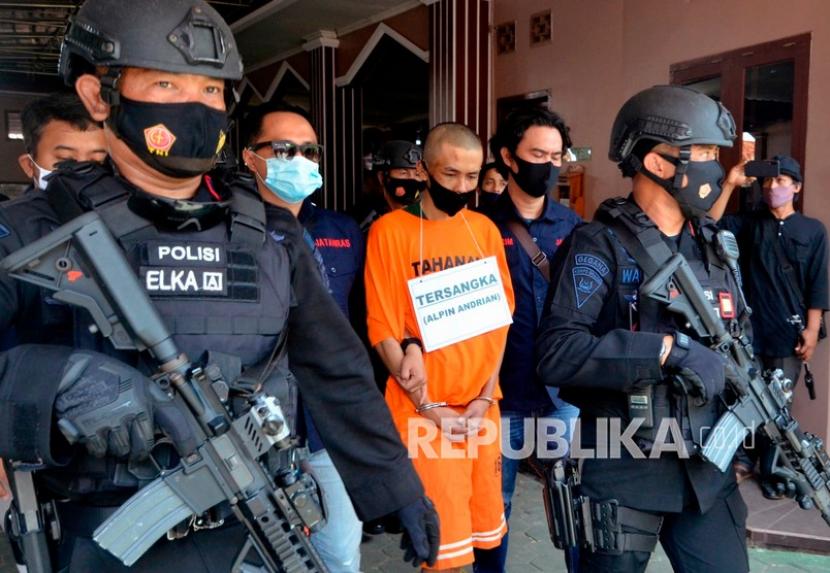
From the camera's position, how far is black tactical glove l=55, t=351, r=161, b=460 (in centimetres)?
119

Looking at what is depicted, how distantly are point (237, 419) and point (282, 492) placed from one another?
0.17m

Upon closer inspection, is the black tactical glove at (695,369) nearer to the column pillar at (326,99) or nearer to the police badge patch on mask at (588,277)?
the police badge patch on mask at (588,277)

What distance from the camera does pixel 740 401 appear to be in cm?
212

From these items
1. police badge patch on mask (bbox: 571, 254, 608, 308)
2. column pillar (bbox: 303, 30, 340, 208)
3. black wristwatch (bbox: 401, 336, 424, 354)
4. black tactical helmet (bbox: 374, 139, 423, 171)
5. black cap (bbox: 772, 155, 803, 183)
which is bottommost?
black wristwatch (bbox: 401, 336, 424, 354)

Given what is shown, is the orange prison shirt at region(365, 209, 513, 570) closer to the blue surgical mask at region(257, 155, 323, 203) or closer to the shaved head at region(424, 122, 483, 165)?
the shaved head at region(424, 122, 483, 165)

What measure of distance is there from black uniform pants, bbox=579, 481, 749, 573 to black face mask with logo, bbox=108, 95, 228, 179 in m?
1.57

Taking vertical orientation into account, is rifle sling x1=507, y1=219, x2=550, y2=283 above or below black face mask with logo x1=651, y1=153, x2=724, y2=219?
below

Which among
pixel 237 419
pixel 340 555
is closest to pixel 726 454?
pixel 340 555

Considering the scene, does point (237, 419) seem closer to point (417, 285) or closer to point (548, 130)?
point (417, 285)

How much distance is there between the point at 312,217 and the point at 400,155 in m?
1.13

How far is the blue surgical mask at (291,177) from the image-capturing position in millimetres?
2479

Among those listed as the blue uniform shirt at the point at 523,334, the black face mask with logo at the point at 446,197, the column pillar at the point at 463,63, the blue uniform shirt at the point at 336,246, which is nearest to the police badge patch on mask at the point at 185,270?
the blue uniform shirt at the point at 336,246

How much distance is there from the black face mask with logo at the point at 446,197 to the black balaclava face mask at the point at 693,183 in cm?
85

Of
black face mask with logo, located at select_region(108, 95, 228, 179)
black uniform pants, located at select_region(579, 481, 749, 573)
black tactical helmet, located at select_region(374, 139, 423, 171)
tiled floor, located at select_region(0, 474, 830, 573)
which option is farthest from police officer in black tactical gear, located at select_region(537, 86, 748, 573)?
black tactical helmet, located at select_region(374, 139, 423, 171)
